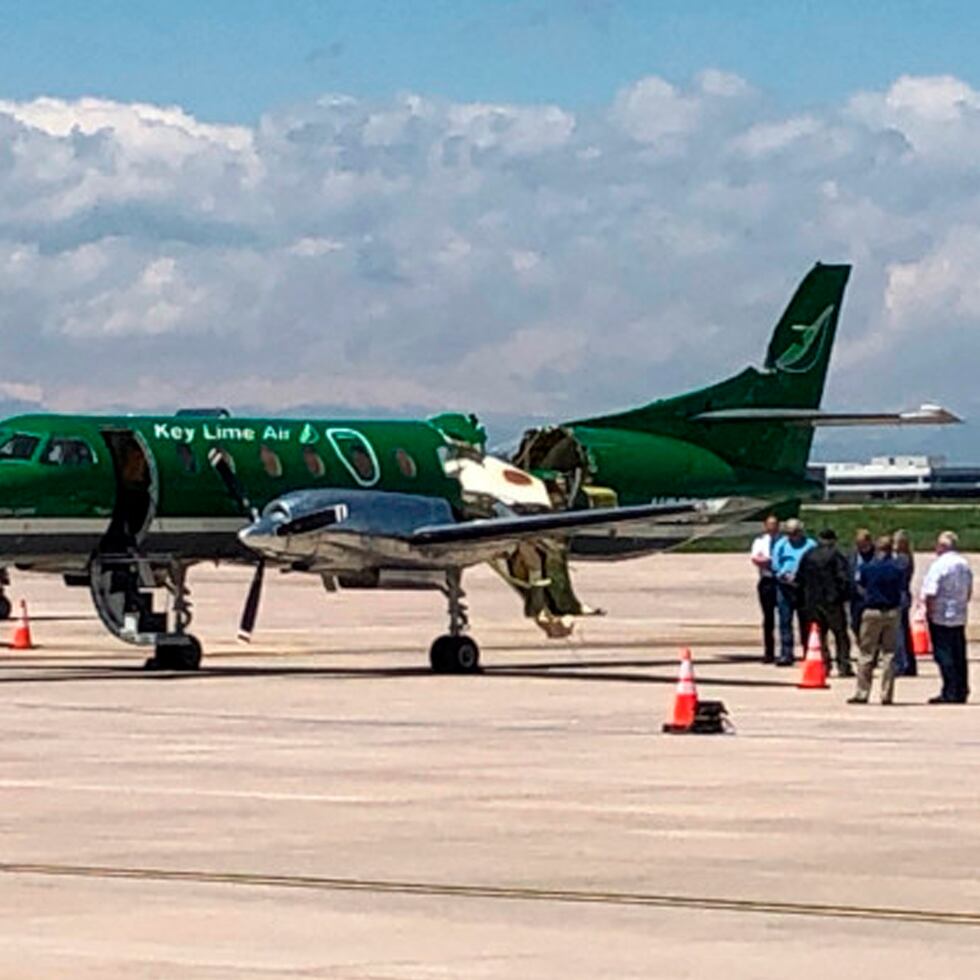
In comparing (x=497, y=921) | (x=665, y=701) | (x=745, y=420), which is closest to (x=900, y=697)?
(x=665, y=701)

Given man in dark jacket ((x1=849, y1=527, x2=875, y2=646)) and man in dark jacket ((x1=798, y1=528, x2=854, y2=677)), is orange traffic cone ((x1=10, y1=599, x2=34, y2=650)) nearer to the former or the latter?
man in dark jacket ((x1=849, y1=527, x2=875, y2=646))

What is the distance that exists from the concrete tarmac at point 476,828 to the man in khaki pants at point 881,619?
54 cm

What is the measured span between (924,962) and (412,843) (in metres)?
5.08

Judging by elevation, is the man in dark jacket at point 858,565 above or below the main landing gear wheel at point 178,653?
above

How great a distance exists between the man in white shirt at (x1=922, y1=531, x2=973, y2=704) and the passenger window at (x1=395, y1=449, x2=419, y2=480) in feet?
25.3

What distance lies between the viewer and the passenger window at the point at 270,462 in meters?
33.4

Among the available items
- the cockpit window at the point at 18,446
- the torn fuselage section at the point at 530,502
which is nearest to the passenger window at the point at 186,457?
the cockpit window at the point at 18,446

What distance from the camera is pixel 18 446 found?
32438 mm

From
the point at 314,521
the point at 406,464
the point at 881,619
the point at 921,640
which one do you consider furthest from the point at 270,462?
the point at 921,640

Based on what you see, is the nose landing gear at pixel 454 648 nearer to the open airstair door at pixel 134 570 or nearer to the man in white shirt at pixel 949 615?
the open airstair door at pixel 134 570

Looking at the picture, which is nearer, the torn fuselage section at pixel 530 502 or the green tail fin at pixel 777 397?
the torn fuselage section at pixel 530 502

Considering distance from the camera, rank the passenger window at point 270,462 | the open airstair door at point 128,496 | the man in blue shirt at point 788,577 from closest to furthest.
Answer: the open airstair door at point 128,496 → the passenger window at point 270,462 → the man in blue shirt at point 788,577

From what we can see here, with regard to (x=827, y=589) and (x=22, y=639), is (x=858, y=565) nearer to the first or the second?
(x=827, y=589)

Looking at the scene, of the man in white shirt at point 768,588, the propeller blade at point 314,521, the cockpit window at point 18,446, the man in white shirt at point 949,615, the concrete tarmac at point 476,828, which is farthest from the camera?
the man in white shirt at point 768,588
